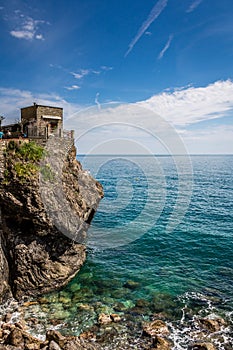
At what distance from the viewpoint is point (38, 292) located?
24500 millimetres

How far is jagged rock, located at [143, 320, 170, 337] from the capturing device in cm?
1984

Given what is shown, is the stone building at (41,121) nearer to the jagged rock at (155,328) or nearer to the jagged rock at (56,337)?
the jagged rock at (56,337)

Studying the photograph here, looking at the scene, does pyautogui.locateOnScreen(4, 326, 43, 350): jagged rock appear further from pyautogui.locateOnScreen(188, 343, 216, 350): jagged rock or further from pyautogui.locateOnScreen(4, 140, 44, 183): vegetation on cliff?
pyautogui.locateOnScreen(4, 140, 44, 183): vegetation on cliff

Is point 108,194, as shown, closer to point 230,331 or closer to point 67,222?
point 67,222

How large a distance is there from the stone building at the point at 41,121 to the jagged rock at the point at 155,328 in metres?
21.9

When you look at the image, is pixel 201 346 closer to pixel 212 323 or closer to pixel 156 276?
pixel 212 323

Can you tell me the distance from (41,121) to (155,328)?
86.1 ft

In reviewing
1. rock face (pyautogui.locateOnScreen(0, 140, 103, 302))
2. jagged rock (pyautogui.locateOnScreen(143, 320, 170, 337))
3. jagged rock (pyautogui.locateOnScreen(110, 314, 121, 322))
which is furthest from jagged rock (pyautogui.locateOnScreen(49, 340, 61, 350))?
rock face (pyautogui.locateOnScreen(0, 140, 103, 302))

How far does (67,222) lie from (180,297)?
13.4m

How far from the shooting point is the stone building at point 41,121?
30812mm

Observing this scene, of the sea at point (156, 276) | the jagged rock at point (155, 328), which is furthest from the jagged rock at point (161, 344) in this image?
the jagged rock at point (155, 328)

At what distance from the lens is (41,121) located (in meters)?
32.8

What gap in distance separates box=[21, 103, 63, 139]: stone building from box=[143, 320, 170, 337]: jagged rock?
21923 mm

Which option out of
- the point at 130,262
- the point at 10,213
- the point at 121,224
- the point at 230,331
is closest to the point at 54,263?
the point at 10,213
